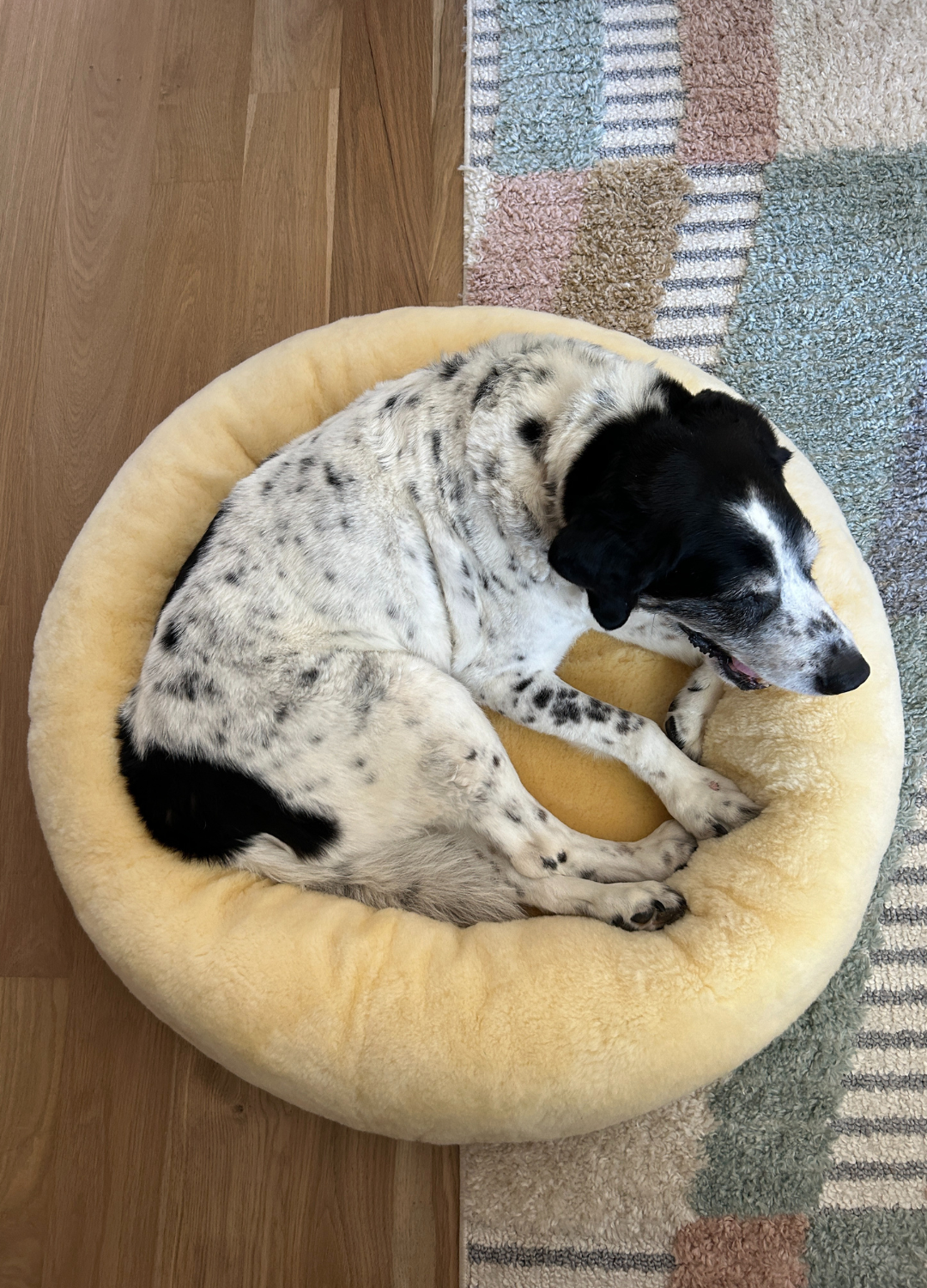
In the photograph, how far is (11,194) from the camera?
3.48m

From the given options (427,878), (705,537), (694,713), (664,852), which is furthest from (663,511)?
(427,878)

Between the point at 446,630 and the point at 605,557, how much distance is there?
56 cm

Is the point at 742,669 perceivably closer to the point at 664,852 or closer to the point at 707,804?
the point at 707,804

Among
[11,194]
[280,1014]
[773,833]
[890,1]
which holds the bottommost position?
[280,1014]

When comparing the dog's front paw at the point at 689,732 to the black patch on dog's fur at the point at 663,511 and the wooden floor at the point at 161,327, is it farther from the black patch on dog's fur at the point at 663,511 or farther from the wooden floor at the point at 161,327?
the wooden floor at the point at 161,327

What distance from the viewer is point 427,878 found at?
2188 millimetres

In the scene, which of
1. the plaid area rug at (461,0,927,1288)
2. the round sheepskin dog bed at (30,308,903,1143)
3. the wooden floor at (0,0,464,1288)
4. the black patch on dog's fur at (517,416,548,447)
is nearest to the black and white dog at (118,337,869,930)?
the black patch on dog's fur at (517,416,548,447)

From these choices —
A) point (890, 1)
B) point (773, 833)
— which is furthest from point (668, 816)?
point (890, 1)

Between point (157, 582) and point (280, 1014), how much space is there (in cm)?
123

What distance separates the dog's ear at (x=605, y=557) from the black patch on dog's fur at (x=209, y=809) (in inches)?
31.8

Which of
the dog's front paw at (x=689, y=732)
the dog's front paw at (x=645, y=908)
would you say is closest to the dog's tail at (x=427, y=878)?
the dog's front paw at (x=645, y=908)

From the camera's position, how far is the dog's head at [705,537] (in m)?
1.82

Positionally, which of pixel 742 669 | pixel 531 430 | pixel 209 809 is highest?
pixel 531 430

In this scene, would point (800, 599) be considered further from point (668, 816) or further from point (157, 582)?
point (157, 582)
